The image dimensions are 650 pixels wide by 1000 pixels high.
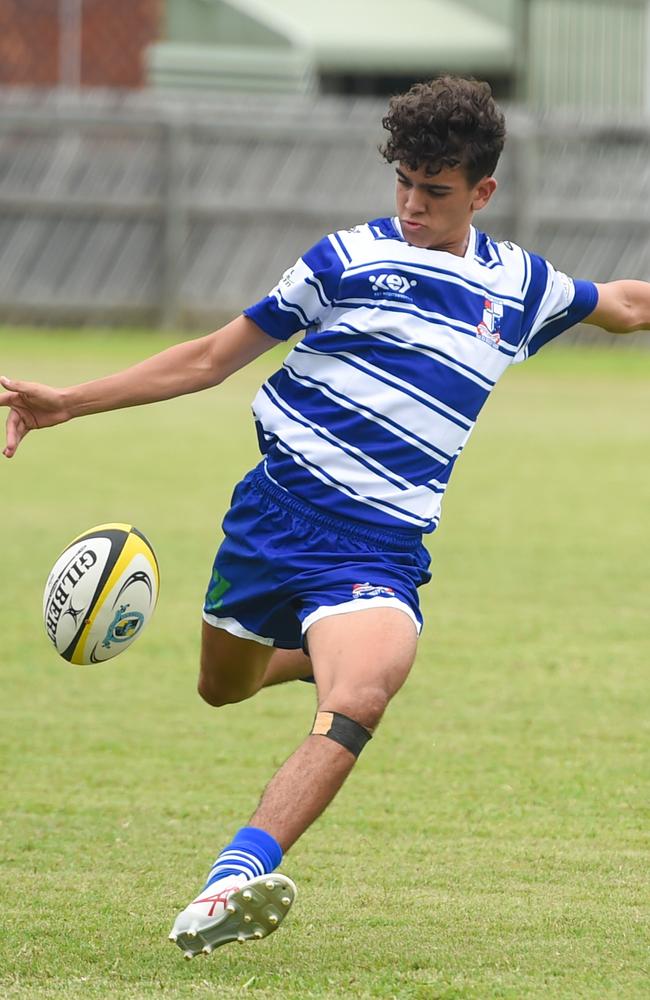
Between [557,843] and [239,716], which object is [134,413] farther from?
[557,843]

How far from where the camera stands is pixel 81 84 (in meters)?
31.5

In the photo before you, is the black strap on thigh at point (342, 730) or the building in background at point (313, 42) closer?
the black strap on thigh at point (342, 730)

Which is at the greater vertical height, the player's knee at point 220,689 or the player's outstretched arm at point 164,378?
the player's outstretched arm at point 164,378

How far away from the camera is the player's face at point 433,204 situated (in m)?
4.74

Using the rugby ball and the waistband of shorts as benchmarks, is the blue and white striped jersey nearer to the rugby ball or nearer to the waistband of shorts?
the waistband of shorts

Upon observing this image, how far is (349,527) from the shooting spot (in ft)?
15.6

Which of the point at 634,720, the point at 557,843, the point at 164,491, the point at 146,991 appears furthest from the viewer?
the point at 164,491

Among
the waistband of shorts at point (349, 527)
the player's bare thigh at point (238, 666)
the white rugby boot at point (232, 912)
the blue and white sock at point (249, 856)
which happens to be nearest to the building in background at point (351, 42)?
the player's bare thigh at point (238, 666)

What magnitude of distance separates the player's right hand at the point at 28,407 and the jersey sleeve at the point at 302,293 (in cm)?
56

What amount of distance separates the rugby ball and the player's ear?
1.48m

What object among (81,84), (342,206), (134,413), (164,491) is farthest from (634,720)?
(81,84)

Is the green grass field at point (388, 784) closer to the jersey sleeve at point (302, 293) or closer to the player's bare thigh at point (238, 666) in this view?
the player's bare thigh at point (238, 666)

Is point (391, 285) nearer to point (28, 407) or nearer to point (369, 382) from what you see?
point (369, 382)

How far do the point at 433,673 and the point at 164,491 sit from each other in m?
4.65
